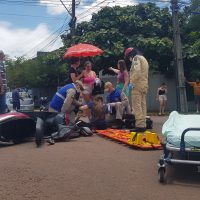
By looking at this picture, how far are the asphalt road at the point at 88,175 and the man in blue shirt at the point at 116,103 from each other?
115 inches

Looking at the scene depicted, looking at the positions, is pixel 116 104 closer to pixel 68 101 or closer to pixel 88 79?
pixel 88 79

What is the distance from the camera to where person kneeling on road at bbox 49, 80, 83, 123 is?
10375 mm

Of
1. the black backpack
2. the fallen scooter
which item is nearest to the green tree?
the black backpack

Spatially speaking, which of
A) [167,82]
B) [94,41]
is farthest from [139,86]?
[167,82]

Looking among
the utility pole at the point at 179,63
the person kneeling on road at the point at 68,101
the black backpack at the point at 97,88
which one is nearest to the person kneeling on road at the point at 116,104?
the black backpack at the point at 97,88

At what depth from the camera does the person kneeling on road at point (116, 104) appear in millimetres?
11547

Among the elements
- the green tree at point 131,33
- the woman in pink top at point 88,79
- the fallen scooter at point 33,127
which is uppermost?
the green tree at point 131,33

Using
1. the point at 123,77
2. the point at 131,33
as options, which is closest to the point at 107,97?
the point at 123,77

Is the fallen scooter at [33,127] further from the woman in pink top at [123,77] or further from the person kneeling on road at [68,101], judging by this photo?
the woman in pink top at [123,77]

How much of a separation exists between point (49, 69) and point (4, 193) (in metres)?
31.5

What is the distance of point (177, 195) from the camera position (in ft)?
18.0

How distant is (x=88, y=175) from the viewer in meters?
6.51

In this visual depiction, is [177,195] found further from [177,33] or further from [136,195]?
[177,33]

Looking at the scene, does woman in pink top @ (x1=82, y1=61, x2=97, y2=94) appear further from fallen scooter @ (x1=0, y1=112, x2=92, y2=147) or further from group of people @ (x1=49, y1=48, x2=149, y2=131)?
fallen scooter @ (x1=0, y1=112, x2=92, y2=147)
